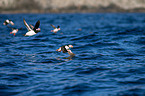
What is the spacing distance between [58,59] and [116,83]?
21.1 feet

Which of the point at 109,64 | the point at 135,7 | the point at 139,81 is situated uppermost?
the point at 135,7

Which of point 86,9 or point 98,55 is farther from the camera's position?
point 86,9

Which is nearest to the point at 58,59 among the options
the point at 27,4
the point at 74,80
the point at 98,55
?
the point at 98,55

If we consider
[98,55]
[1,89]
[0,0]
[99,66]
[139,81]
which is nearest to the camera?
[1,89]

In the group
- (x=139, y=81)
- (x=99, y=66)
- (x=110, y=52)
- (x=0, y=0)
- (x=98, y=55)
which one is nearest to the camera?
(x=139, y=81)

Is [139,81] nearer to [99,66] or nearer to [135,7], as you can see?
[99,66]

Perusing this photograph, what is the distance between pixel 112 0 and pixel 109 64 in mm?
82343

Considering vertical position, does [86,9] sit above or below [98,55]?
above

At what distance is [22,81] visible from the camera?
521 inches

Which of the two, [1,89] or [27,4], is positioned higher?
[27,4]

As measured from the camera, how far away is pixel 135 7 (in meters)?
94.6

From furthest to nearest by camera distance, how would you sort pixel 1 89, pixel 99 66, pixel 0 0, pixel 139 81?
pixel 0 0
pixel 99 66
pixel 139 81
pixel 1 89

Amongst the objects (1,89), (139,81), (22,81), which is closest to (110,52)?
(139,81)

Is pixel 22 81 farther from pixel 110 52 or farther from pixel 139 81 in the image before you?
pixel 110 52
